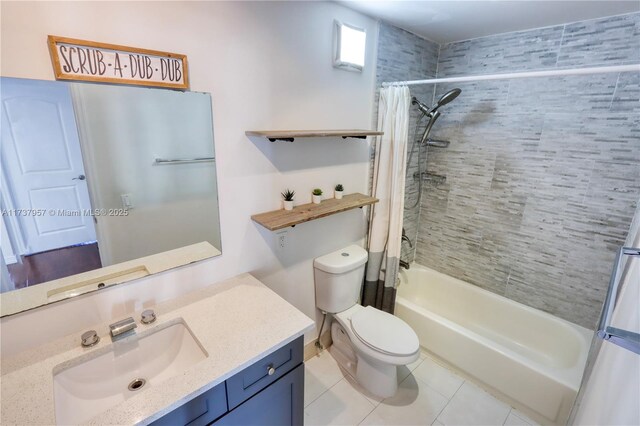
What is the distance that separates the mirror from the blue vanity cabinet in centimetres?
60

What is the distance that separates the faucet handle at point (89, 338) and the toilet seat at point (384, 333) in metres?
1.30

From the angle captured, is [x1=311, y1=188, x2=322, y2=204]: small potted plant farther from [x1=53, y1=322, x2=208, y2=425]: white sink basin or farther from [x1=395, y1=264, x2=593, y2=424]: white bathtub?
[x1=395, y1=264, x2=593, y2=424]: white bathtub

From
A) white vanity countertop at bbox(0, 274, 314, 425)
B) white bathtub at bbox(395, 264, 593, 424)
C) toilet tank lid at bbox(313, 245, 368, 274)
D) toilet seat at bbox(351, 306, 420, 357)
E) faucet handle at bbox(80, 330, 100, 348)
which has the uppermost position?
faucet handle at bbox(80, 330, 100, 348)

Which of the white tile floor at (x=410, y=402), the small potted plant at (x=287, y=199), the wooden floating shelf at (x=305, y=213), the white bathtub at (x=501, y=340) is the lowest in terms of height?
the white tile floor at (x=410, y=402)

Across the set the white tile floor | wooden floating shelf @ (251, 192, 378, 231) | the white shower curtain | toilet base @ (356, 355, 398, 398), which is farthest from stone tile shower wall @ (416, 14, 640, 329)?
toilet base @ (356, 355, 398, 398)

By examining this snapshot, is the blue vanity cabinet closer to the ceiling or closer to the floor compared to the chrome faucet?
closer to the floor

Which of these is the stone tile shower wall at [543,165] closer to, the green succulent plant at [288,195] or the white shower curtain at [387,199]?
the white shower curtain at [387,199]

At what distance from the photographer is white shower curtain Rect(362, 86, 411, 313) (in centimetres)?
195

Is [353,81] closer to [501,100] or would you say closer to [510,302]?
[501,100]

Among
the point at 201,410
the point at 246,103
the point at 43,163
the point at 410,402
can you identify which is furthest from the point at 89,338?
the point at 410,402

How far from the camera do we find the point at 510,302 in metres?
2.27

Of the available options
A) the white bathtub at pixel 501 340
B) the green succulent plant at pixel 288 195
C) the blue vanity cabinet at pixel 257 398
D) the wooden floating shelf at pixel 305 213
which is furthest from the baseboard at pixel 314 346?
the green succulent plant at pixel 288 195

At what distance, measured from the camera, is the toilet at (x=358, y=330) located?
1.69 m

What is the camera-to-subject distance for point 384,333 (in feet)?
5.82
